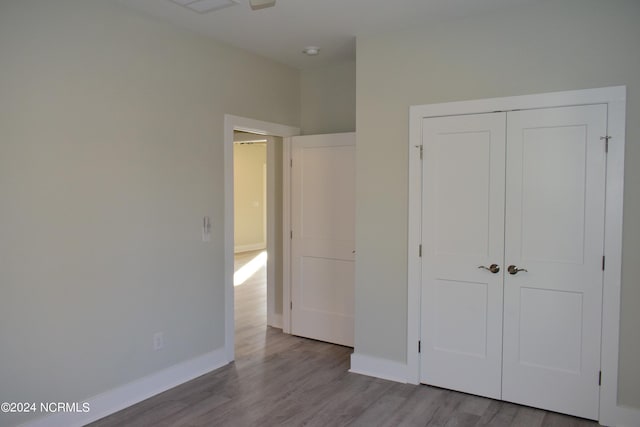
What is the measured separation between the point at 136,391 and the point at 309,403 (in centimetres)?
Result: 123

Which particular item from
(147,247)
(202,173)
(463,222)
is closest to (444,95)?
(463,222)

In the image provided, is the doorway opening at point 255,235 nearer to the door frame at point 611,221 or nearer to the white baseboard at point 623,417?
the door frame at point 611,221

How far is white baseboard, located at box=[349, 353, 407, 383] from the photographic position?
3.62 m

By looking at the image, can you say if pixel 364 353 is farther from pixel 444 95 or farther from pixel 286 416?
pixel 444 95

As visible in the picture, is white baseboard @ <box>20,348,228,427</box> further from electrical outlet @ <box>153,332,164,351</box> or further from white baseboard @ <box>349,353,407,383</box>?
→ white baseboard @ <box>349,353,407,383</box>

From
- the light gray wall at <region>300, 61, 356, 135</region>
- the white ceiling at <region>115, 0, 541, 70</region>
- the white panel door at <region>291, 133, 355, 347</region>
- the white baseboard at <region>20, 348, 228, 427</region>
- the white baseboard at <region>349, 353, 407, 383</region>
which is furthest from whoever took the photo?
the light gray wall at <region>300, 61, 356, 135</region>

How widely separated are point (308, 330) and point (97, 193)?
2.54 meters

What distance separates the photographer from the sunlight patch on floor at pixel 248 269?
772cm

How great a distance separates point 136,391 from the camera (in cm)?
324

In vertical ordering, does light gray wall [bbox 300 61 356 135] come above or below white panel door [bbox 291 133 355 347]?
above

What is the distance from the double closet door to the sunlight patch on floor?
14.9 feet

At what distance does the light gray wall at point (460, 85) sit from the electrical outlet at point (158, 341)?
1.56m

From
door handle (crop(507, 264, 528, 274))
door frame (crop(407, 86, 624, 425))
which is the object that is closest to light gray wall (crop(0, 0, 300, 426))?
door handle (crop(507, 264, 528, 274))

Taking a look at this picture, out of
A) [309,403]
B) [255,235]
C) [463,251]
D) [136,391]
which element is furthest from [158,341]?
[255,235]
